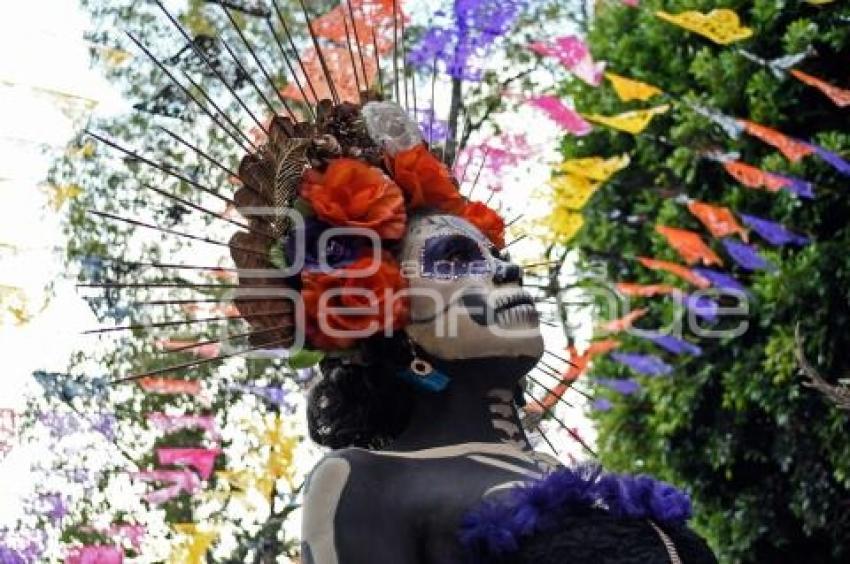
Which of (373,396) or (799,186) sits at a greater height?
(799,186)

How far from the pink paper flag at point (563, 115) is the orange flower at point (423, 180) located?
17.9 feet

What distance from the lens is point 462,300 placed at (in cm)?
423

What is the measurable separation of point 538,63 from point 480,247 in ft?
27.5

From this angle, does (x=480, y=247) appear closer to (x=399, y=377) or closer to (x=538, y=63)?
(x=399, y=377)

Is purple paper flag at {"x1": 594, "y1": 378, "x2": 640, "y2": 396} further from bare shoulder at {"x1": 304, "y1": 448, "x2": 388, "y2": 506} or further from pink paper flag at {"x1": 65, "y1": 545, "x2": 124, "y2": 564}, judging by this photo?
bare shoulder at {"x1": 304, "y1": 448, "x2": 388, "y2": 506}

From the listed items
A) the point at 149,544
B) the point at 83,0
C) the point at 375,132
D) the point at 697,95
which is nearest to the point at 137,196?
the point at 83,0

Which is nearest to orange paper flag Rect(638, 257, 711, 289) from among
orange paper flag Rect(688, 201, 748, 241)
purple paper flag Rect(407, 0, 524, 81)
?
orange paper flag Rect(688, 201, 748, 241)

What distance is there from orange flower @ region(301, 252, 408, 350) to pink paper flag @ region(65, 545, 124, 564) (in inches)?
367

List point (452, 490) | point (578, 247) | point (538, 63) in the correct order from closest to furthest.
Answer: point (452, 490) → point (578, 247) → point (538, 63)

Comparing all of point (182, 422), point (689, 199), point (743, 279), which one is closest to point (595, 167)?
point (689, 199)

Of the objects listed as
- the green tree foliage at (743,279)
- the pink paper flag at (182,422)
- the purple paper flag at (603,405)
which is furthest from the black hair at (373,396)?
the pink paper flag at (182,422)

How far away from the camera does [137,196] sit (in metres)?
12.7

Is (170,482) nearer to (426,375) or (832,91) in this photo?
(832,91)

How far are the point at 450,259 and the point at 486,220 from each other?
0.31 metres
